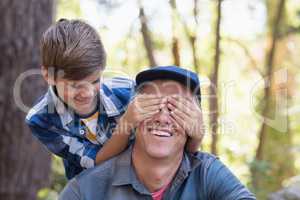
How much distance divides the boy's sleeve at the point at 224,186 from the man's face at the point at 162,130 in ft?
0.62

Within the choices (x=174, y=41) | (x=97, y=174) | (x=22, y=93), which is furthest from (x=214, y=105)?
(x=97, y=174)

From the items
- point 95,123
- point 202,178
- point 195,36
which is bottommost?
point 202,178

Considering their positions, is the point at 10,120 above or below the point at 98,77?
below

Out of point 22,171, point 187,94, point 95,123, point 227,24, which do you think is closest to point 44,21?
point 22,171

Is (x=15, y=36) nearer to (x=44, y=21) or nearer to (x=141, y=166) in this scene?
A: (x=44, y=21)

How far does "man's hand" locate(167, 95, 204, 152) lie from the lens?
2596 mm

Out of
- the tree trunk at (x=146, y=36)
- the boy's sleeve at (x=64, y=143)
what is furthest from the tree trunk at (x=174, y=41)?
the boy's sleeve at (x=64, y=143)

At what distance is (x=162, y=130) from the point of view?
263 centimetres

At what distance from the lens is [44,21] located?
5.59 meters

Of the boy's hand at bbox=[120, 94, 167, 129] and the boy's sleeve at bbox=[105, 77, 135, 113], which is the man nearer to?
the boy's hand at bbox=[120, 94, 167, 129]

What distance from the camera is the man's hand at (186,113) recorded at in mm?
2596

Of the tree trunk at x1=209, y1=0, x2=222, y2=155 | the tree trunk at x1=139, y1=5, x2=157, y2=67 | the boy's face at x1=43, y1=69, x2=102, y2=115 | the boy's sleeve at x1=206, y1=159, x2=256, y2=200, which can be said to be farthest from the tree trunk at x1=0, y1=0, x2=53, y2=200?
the boy's sleeve at x1=206, y1=159, x2=256, y2=200

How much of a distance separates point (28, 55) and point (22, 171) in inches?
41.7

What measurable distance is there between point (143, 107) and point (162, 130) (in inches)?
5.2
